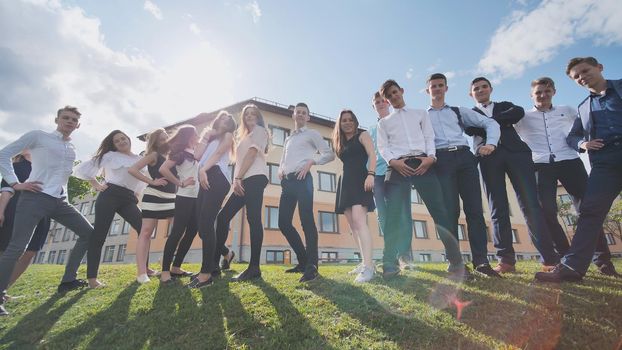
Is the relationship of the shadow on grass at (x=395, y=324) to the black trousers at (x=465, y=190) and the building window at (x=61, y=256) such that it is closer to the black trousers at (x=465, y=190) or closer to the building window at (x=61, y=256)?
the black trousers at (x=465, y=190)

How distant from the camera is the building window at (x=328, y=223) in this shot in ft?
78.0

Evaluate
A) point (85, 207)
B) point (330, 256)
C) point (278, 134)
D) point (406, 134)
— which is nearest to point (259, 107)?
point (278, 134)

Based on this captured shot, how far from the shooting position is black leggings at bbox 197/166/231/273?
13.2 ft

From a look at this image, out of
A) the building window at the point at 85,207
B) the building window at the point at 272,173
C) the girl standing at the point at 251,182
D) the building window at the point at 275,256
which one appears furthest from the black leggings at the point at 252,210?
the building window at the point at 85,207

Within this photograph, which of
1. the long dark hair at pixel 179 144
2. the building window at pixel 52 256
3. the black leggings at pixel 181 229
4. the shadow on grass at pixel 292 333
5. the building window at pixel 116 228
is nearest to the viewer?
the shadow on grass at pixel 292 333

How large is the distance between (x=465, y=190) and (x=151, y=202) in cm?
451

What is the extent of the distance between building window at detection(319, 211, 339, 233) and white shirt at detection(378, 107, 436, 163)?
19.6 metres

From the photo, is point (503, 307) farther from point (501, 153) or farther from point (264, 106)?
point (264, 106)

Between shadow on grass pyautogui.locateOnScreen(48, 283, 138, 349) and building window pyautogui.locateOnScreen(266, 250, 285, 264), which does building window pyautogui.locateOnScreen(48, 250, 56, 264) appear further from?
shadow on grass pyautogui.locateOnScreen(48, 283, 138, 349)

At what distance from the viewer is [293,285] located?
383cm

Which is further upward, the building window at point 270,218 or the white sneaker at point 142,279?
the building window at point 270,218

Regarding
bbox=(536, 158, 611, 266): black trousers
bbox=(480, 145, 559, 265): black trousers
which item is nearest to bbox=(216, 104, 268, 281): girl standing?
bbox=(480, 145, 559, 265): black trousers

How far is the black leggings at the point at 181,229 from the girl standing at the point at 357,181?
2.18 metres

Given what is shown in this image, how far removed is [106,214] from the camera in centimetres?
491
